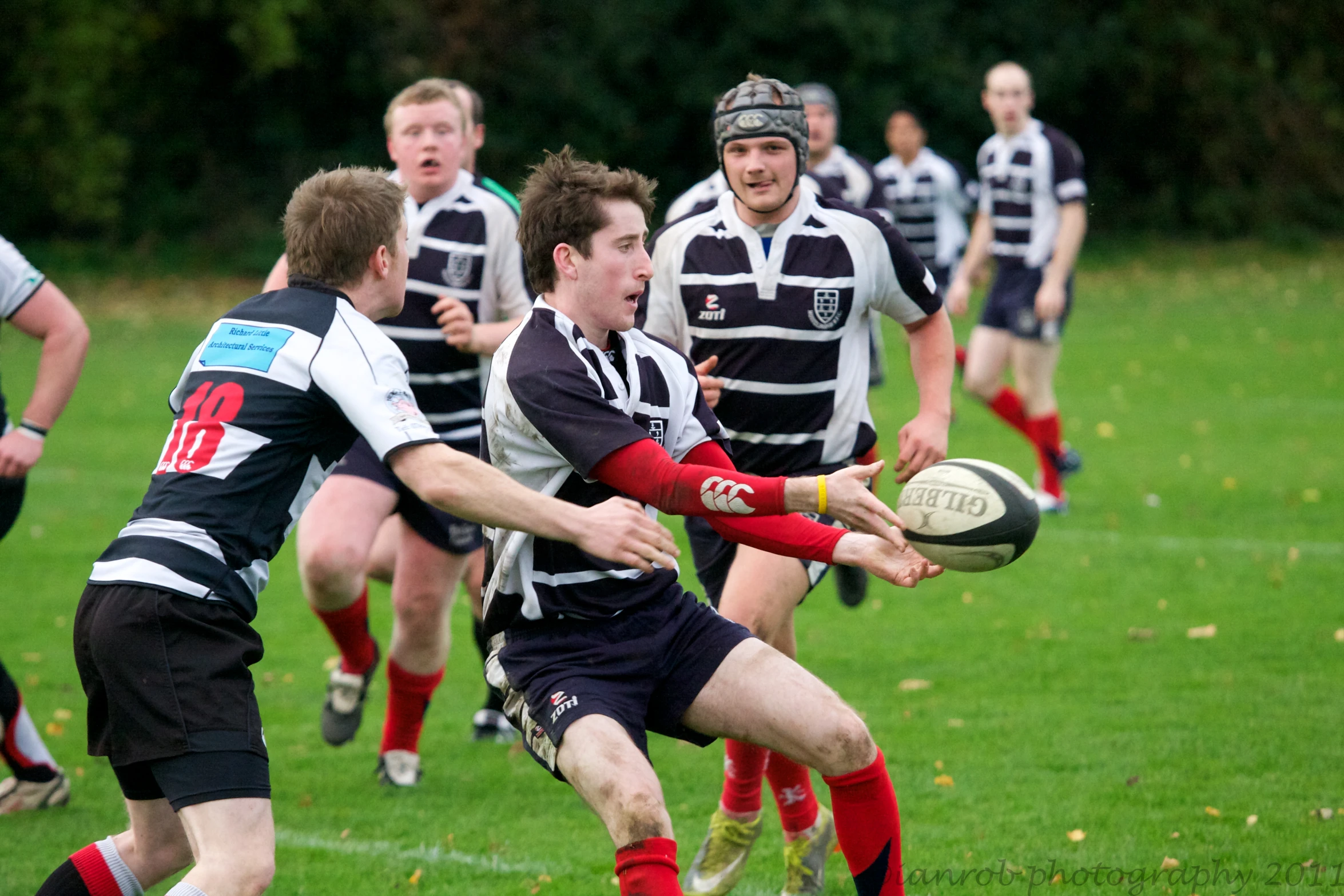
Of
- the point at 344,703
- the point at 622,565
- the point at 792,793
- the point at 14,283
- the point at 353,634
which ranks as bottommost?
the point at 344,703

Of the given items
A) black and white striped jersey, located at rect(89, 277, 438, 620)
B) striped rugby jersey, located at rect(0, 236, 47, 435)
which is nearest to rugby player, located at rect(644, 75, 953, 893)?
black and white striped jersey, located at rect(89, 277, 438, 620)

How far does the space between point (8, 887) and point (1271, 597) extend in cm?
607

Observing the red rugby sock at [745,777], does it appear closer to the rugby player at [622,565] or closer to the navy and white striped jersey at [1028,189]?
the rugby player at [622,565]

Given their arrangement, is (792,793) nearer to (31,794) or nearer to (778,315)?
(778,315)

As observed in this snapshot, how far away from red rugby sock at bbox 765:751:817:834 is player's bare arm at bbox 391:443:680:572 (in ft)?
5.23

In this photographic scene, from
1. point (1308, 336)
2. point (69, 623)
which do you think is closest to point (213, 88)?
point (1308, 336)

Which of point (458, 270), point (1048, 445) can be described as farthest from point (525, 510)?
point (1048, 445)

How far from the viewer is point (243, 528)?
3426 millimetres

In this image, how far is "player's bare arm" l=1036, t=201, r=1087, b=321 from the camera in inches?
396

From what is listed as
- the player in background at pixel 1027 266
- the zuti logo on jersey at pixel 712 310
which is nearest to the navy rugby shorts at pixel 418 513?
the zuti logo on jersey at pixel 712 310

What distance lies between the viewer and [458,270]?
5957 millimetres

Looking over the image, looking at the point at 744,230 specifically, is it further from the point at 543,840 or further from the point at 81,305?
the point at 81,305

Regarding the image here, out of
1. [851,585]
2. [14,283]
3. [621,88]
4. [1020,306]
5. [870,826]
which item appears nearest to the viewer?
[870,826]

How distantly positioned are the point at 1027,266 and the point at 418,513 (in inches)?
244
